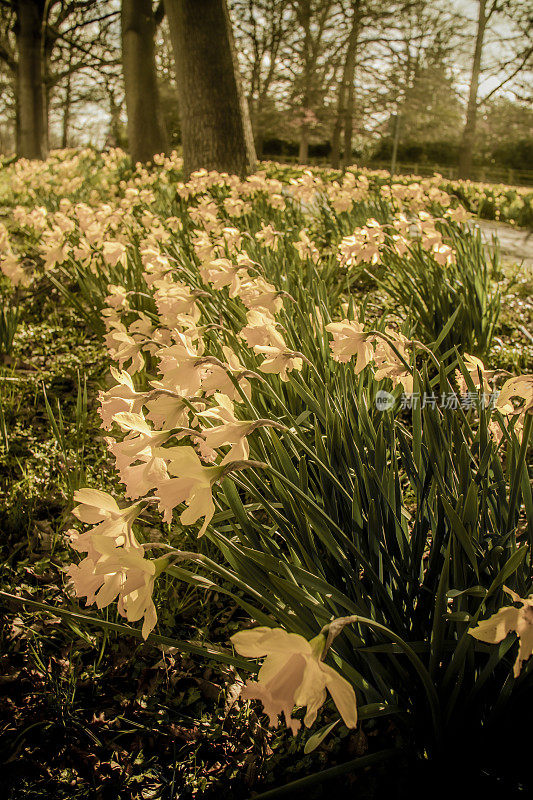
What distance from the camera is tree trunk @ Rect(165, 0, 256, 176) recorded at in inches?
215

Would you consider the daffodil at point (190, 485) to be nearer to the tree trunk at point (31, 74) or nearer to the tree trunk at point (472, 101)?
the tree trunk at point (31, 74)

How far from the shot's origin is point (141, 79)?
8.41 m

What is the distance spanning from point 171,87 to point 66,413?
2433 centimetres

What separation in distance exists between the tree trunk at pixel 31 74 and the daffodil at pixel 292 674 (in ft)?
48.3

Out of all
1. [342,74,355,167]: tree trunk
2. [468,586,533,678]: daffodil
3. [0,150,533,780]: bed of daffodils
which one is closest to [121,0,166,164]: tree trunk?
[0,150,533,780]: bed of daffodils

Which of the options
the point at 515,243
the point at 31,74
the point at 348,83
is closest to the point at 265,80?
the point at 348,83

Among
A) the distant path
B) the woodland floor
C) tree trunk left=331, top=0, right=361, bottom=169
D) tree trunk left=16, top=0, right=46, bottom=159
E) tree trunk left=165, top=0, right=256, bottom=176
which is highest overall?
tree trunk left=331, top=0, right=361, bottom=169

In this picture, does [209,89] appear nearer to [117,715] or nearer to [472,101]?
[117,715]

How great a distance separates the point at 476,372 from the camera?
4.76 feet

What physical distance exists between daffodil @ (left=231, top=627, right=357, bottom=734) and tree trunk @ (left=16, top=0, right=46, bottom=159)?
48.3 ft

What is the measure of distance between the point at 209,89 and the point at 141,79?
11.8 feet

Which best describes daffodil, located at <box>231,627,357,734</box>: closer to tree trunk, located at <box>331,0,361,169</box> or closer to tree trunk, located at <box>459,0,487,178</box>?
tree trunk, located at <box>331,0,361,169</box>

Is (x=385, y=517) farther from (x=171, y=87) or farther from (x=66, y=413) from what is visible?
(x=171, y=87)

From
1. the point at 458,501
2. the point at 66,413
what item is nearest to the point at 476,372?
the point at 458,501
